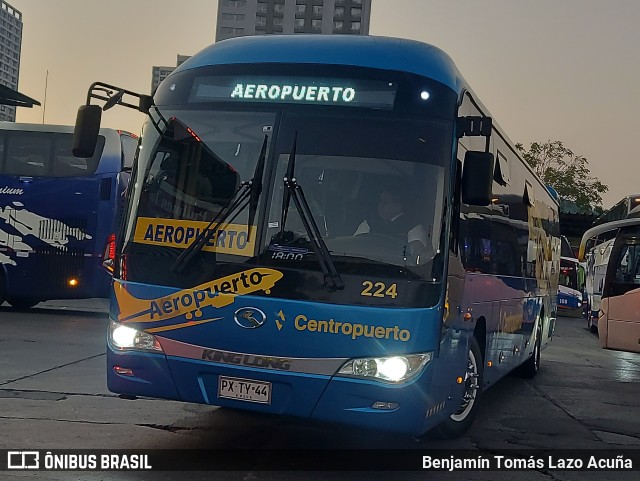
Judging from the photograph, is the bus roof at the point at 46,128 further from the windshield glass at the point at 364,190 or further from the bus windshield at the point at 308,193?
the windshield glass at the point at 364,190

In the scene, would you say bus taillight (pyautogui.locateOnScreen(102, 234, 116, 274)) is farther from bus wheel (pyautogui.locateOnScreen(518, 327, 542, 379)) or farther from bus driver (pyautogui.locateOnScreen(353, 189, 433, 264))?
bus driver (pyautogui.locateOnScreen(353, 189, 433, 264))

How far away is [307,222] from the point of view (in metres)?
6.53

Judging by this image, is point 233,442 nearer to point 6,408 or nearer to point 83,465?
point 83,465

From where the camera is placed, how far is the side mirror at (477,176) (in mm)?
6781

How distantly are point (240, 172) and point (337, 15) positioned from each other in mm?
148686

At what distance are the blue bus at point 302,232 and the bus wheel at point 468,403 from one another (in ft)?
Result: 2.66

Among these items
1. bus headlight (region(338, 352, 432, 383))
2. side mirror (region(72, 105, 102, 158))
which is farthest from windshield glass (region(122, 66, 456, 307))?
side mirror (region(72, 105, 102, 158))

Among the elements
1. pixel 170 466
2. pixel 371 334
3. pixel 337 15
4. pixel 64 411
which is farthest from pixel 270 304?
pixel 337 15

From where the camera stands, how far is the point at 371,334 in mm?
6348

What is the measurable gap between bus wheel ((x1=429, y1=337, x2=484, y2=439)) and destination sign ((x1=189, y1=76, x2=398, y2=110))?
2.46 m

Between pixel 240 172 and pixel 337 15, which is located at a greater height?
pixel 337 15

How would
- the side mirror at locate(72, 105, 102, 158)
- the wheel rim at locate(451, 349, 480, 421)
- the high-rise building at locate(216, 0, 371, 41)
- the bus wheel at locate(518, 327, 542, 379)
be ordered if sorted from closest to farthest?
the side mirror at locate(72, 105, 102, 158)
the wheel rim at locate(451, 349, 480, 421)
the bus wheel at locate(518, 327, 542, 379)
the high-rise building at locate(216, 0, 371, 41)

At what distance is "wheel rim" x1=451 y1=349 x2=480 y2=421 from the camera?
838cm

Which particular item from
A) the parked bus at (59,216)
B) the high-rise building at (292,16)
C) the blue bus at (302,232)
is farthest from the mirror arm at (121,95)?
the high-rise building at (292,16)
